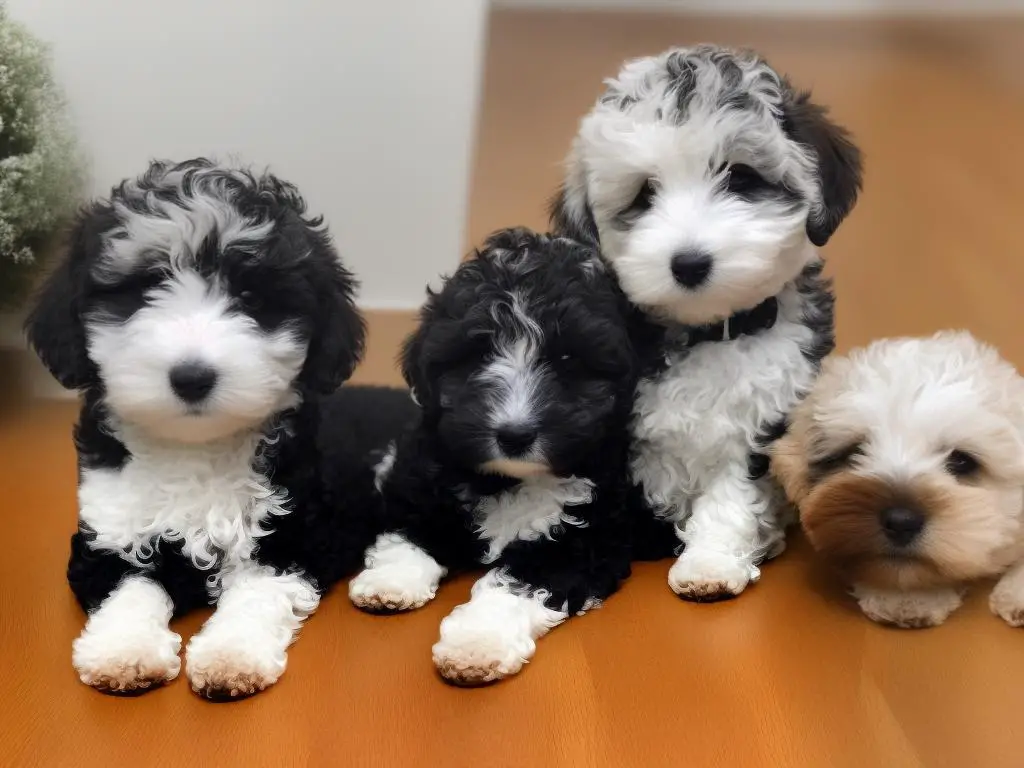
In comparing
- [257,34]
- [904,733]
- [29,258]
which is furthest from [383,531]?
[257,34]

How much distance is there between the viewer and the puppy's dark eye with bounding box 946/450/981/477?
1.95 metres

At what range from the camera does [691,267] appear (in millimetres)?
1946

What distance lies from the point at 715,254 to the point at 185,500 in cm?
112

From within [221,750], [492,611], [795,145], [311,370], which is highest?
[795,145]

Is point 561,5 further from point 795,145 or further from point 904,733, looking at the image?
point 904,733

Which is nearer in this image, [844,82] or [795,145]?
[795,145]

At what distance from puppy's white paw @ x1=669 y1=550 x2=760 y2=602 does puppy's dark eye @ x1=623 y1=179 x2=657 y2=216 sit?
71 cm

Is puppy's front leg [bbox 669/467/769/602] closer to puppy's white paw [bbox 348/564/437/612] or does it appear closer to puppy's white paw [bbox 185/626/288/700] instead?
puppy's white paw [bbox 348/564/437/612]

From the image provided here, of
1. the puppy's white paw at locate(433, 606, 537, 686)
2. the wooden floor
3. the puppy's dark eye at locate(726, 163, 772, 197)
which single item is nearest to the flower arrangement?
the wooden floor

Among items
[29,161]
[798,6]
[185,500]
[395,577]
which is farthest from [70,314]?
[798,6]

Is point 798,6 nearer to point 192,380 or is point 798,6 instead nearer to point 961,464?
point 961,464

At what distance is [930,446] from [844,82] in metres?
3.03

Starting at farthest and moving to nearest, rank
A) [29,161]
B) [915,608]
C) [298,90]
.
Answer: [298,90] → [29,161] → [915,608]

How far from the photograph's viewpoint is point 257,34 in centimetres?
312
